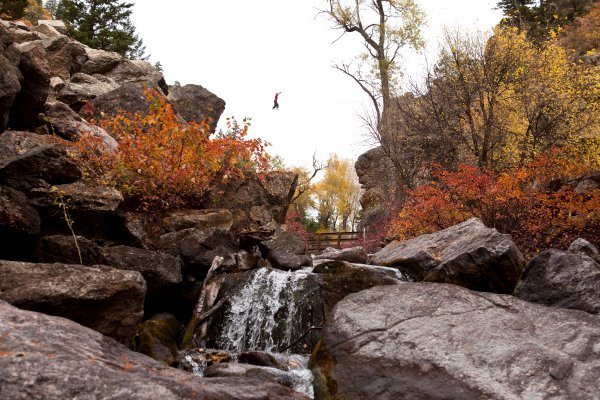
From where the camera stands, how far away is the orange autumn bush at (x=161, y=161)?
9.50m

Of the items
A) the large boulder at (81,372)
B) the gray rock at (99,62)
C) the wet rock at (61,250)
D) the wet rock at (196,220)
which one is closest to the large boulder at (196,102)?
the gray rock at (99,62)

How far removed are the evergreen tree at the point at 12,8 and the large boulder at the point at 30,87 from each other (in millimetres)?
19144

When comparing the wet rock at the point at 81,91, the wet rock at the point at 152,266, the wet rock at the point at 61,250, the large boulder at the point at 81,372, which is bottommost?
the large boulder at the point at 81,372

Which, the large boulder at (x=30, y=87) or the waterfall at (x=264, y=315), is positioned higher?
the large boulder at (x=30, y=87)

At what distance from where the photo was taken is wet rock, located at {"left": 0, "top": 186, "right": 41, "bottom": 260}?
18.4ft

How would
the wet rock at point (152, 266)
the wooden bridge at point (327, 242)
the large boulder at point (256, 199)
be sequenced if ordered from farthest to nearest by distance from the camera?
the wooden bridge at point (327, 242) < the large boulder at point (256, 199) < the wet rock at point (152, 266)

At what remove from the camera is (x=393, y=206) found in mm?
21531

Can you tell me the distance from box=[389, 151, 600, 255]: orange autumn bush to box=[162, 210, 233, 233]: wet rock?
6716 mm

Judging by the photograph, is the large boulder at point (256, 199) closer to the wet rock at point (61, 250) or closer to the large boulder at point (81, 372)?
the wet rock at point (61, 250)

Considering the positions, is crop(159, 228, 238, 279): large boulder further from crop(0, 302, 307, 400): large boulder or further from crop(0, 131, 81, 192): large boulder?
crop(0, 302, 307, 400): large boulder

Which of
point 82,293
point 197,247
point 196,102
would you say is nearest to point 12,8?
point 196,102

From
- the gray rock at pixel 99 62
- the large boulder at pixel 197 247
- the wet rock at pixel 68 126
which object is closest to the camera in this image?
the large boulder at pixel 197 247

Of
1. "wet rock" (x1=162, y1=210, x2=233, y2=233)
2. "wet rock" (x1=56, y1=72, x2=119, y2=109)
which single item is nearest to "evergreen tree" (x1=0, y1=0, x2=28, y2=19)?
"wet rock" (x1=56, y1=72, x2=119, y2=109)

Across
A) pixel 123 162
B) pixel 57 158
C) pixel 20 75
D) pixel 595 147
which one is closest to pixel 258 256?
pixel 123 162
